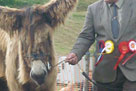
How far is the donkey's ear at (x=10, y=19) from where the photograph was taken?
5.39 metres

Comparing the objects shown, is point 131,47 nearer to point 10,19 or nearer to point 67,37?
point 10,19

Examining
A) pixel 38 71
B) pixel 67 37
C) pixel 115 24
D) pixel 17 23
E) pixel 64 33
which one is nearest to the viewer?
pixel 115 24

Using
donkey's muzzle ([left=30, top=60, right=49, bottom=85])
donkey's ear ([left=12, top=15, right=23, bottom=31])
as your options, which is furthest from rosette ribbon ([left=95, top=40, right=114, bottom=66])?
donkey's ear ([left=12, top=15, right=23, bottom=31])

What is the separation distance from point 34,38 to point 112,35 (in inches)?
50.0

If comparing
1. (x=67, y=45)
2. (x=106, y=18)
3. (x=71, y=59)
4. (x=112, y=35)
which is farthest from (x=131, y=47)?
(x=67, y=45)

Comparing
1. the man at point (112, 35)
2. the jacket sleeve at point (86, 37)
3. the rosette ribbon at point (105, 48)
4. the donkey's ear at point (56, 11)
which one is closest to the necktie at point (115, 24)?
the man at point (112, 35)

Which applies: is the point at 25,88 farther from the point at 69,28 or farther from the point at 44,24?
the point at 69,28

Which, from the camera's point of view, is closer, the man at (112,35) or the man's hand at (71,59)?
the man at (112,35)

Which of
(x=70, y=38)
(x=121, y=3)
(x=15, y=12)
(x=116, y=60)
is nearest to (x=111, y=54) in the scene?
(x=116, y=60)

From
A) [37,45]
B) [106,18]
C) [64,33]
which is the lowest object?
[37,45]

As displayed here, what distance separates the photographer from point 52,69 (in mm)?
5605

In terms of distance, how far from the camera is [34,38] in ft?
17.1

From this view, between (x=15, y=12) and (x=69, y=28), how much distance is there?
21.7 m

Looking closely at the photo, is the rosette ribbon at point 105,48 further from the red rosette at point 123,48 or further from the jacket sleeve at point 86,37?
the jacket sleeve at point 86,37
